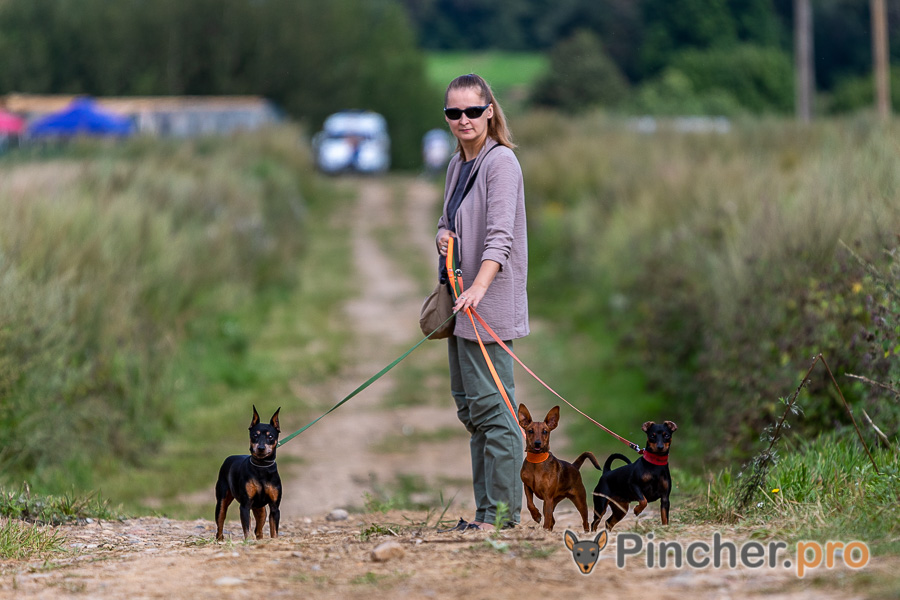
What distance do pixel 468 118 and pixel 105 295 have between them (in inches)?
223

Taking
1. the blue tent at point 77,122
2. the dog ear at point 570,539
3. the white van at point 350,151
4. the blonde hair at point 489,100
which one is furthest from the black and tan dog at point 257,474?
the white van at point 350,151

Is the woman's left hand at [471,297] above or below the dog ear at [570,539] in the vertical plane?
above

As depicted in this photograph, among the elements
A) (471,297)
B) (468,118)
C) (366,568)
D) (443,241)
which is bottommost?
(366,568)

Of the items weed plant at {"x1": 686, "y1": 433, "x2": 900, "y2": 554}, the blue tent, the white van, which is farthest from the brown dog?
the white van

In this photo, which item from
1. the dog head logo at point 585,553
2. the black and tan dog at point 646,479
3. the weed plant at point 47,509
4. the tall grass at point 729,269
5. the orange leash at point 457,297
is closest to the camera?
the dog head logo at point 585,553

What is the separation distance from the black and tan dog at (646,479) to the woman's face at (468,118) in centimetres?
Answer: 147

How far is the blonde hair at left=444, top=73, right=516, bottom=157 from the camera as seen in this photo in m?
4.62

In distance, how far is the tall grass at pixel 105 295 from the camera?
7.45m

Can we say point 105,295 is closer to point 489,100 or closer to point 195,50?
point 489,100

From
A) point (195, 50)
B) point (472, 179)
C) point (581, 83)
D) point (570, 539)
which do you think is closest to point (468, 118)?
point (472, 179)

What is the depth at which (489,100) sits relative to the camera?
4.68 metres

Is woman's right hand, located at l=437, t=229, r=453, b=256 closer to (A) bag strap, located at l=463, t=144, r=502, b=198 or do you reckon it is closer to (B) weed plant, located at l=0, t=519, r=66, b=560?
(A) bag strap, located at l=463, t=144, r=502, b=198

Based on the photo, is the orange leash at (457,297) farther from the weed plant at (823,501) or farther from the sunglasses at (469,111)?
the weed plant at (823,501)

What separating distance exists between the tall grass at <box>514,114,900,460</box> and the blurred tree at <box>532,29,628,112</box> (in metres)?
25.0
